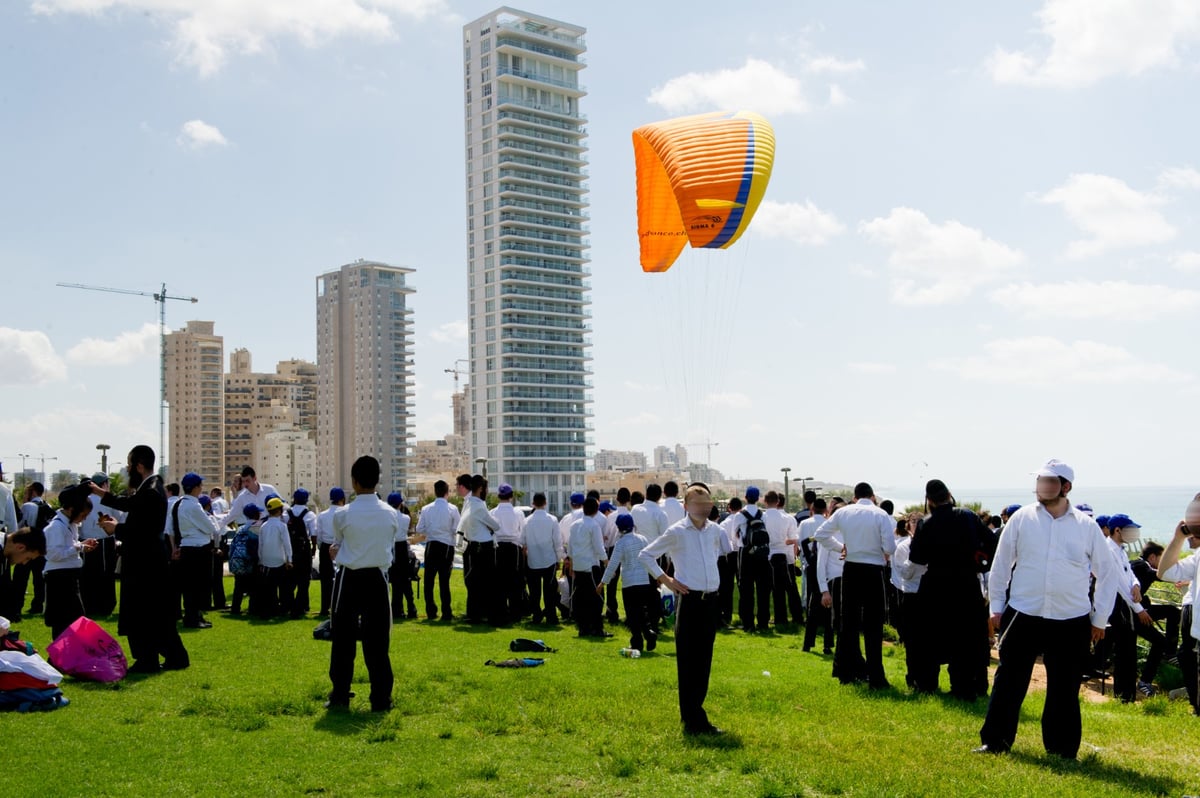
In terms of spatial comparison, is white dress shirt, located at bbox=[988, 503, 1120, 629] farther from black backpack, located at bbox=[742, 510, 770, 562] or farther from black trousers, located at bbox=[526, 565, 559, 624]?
black trousers, located at bbox=[526, 565, 559, 624]

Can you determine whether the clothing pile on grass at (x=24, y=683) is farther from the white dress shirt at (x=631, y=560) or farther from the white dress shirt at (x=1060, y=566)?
the white dress shirt at (x=1060, y=566)

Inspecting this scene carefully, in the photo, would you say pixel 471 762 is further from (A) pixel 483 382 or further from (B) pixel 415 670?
(A) pixel 483 382

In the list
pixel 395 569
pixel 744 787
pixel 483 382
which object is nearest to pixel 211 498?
pixel 395 569

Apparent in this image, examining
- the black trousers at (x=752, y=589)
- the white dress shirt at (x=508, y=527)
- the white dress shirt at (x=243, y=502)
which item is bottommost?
the black trousers at (x=752, y=589)

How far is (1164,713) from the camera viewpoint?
29.9ft

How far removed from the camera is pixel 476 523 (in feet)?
45.9

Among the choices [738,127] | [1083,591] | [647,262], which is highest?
[738,127]

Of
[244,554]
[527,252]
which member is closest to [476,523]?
[244,554]

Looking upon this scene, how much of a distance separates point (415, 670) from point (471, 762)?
3.28 metres

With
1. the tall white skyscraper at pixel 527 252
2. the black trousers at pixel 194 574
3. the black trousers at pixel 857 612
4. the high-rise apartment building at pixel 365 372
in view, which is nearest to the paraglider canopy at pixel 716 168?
the black trousers at pixel 857 612

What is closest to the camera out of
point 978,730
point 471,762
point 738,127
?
point 471,762

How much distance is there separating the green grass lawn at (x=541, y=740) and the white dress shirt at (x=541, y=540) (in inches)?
156

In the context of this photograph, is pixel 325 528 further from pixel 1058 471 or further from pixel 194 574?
pixel 1058 471

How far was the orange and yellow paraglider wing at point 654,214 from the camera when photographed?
1853 centimetres
